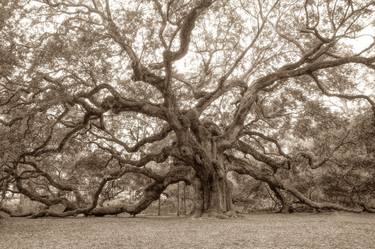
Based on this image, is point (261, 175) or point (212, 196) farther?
point (261, 175)

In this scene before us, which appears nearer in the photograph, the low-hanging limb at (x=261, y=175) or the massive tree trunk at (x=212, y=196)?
the massive tree trunk at (x=212, y=196)

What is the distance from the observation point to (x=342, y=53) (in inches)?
654

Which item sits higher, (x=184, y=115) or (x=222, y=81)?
(x=222, y=81)

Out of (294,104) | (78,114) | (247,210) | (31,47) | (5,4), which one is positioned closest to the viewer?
(5,4)

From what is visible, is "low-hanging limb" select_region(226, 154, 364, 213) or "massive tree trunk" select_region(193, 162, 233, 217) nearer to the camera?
"massive tree trunk" select_region(193, 162, 233, 217)

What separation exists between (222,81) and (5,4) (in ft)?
27.3

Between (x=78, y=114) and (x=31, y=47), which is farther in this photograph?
(x=78, y=114)

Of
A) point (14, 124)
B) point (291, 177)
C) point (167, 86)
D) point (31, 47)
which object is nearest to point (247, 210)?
point (291, 177)

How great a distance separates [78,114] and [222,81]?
819 centimetres

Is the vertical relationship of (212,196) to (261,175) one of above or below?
below

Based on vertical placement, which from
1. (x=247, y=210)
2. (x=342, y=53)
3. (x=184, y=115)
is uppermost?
(x=342, y=53)

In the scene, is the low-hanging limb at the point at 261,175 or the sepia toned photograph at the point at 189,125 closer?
the sepia toned photograph at the point at 189,125

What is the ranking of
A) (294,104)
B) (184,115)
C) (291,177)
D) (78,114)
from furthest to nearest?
1. (291,177)
2. (78,114)
3. (294,104)
4. (184,115)

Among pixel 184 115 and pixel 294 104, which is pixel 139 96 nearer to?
pixel 184 115
